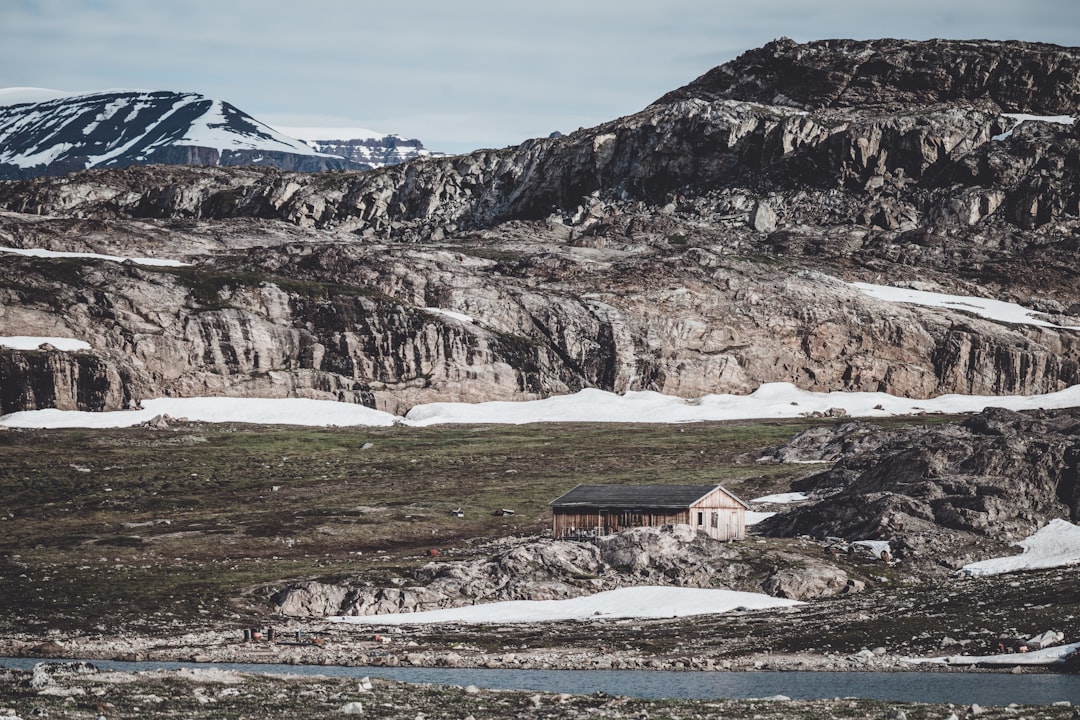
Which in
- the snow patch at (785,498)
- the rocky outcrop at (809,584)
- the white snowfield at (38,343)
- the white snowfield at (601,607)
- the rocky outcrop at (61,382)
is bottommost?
the white snowfield at (601,607)

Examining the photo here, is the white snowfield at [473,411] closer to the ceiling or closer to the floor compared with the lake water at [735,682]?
closer to the ceiling

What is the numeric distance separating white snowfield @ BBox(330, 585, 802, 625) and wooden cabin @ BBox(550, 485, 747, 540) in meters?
13.4

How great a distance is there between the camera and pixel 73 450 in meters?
144

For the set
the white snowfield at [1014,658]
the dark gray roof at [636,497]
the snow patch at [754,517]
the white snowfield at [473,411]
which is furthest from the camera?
the white snowfield at [473,411]

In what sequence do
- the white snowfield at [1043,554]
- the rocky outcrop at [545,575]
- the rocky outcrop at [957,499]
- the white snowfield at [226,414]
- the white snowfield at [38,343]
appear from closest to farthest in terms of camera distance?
1. the rocky outcrop at [545,575]
2. the white snowfield at [1043,554]
3. the rocky outcrop at [957,499]
4. the white snowfield at [226,414]
5. the white snowfield at [38,343]

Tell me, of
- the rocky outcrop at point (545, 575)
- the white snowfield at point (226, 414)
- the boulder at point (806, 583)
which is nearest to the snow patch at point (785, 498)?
the rocky outcrop at point (545, 575)

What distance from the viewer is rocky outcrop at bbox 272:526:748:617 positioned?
83500 millimetres

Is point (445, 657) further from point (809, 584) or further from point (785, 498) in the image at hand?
point (785, 498)

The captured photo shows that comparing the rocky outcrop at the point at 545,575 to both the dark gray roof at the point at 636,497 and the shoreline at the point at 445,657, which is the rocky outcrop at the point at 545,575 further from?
the shoreline at the point at 445,657

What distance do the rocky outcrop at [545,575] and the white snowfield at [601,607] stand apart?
1.50 metres

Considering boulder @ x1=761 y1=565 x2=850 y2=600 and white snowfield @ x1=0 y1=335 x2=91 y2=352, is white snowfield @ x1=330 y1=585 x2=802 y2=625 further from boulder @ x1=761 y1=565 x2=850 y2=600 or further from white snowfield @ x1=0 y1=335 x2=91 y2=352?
white snowfield @ x1=0 y1=335 x2=91 y2=352

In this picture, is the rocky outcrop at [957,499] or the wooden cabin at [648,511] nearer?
the rocky outcrop at [957,499]

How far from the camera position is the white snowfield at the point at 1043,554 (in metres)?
86.6

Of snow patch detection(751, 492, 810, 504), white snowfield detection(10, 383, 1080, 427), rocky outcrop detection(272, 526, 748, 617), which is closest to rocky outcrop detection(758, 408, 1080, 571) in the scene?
snow patch detection(751, 492, 810, 504)
